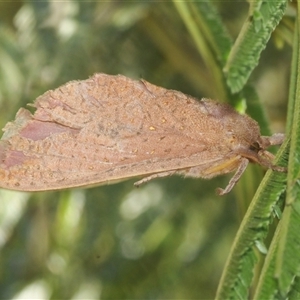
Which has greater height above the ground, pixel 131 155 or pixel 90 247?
pixel 131 155

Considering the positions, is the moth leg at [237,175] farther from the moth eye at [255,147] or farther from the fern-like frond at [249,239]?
the fern-like frond at [249,239]

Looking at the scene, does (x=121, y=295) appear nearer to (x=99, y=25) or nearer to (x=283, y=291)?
(x=99, y=25)

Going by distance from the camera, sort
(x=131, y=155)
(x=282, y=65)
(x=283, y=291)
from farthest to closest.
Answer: (x=282, y=65)
(x=131, y=155)
(x=283, y=291)

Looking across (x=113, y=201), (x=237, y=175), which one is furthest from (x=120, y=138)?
(x=113, y=201)

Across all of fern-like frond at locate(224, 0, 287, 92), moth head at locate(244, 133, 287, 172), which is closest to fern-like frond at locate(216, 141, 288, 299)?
moth head at locate(244, 133, 287, 172)

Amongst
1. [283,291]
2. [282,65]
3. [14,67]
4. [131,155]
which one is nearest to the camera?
[283,291]

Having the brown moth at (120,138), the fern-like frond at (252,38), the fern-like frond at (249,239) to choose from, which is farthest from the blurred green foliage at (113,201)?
the fern-like frond at (249,239)

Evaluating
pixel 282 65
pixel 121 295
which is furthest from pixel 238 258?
pixel 282 65
